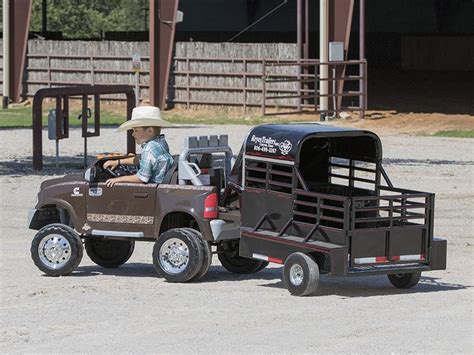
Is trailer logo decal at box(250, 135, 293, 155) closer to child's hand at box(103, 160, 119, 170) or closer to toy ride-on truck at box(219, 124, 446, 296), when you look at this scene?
toy ride-on truck at box(219, 124, 446, 296)

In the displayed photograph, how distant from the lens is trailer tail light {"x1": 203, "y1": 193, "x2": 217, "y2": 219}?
40.8 ft

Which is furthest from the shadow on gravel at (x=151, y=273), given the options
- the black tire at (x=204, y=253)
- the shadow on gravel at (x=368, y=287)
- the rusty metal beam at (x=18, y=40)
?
the rusty metal beam at (x=18, y=40)

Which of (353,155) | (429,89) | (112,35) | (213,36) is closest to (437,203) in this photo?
(353,155)

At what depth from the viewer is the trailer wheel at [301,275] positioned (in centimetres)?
1161

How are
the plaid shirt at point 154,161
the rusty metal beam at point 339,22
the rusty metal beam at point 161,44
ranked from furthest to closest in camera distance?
the rusty metal beam at point 161,44 → the rusty metal beam at point 339,22 → the plaid shirt at point 154,161

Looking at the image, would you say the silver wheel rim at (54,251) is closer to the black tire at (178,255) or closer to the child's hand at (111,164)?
the child's hand at (111,164)

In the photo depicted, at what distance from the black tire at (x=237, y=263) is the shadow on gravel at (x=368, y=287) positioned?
1.95 ft

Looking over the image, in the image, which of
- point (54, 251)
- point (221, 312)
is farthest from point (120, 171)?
point (221, 312)

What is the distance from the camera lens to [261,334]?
10.1m

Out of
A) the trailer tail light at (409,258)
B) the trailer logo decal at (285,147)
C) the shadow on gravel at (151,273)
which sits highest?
the trailer logo decal at (285,147)

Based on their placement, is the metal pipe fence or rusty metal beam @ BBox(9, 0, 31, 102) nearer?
the metal pipe fence

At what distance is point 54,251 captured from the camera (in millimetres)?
13000

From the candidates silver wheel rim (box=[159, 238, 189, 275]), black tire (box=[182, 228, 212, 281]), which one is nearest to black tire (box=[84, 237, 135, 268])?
silver wheel rim (box=[159, 238, 189, 275])

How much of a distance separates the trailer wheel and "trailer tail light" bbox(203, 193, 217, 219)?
0.95 m
